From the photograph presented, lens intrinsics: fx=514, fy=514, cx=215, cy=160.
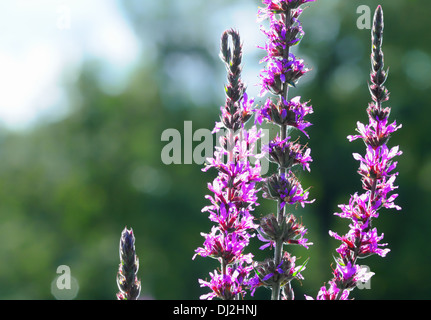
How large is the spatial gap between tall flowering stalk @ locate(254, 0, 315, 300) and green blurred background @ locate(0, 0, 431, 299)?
22674 millimetres

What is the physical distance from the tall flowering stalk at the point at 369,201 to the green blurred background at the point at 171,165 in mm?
22923

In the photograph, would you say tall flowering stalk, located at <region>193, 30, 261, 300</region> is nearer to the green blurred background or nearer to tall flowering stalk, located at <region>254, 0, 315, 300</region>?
tall flowering stalk, located at <region>254, 0, 315, 300</region>

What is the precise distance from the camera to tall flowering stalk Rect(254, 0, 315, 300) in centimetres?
309

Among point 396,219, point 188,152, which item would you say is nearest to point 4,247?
point 188,152

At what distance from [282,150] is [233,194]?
18.3 inches

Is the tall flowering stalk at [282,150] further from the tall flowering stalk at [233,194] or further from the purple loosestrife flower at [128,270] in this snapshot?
the purple loosestrife flower at [128,270]

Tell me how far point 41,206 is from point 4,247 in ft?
13.2

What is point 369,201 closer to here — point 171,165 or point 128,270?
point 128,270

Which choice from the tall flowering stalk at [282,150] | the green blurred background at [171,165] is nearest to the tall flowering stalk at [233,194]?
the tall flowering stalk at [282,150]

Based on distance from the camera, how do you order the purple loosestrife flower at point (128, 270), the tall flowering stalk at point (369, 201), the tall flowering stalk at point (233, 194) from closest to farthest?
the purple loosestrife flower at point (128, 270) → the tall flowering stalk at point (233, 194) → the tall flowering stalk at point (369, 201)

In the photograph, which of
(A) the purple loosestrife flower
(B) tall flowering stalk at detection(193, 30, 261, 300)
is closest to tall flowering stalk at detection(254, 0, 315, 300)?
(B) tall flowering stalk at detection(193, 30, 261, 300)

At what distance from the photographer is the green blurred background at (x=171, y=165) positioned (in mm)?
29094

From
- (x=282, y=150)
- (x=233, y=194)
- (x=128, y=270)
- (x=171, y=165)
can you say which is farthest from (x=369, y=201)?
(x=171, y=165)
